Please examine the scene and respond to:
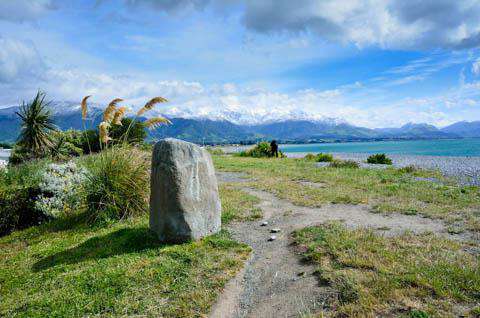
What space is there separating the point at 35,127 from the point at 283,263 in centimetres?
1664

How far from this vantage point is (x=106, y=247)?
780cm

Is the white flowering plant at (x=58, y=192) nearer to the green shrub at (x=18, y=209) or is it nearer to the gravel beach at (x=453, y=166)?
the green shrub at (x=18, y=209)

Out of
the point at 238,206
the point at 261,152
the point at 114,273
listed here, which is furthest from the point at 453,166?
the point at 114,273

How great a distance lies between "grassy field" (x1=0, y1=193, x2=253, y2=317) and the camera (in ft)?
17.3

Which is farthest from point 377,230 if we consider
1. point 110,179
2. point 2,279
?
point 2,279

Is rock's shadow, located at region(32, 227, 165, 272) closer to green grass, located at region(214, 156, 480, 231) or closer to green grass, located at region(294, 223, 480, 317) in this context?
green grass, located at region(294, 223, 480, 317)

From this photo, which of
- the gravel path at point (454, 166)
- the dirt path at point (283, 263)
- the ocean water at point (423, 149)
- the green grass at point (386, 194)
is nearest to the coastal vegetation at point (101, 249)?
the dirt path at point (283, 263)

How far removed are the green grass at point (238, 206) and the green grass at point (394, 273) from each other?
270 cm

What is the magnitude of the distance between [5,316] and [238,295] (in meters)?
3.96

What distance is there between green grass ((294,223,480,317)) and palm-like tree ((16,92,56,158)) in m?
16.3

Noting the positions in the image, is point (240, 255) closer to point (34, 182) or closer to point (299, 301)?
point (299, 301)

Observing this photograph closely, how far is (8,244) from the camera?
9312 mm

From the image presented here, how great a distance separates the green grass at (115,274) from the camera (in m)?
5.27

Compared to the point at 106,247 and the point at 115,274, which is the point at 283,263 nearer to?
the point at 115,274
